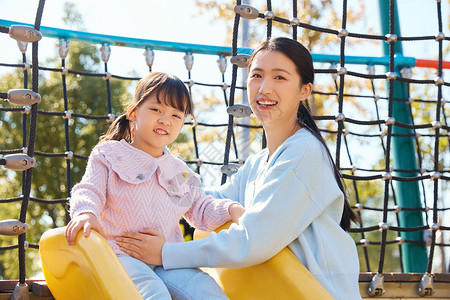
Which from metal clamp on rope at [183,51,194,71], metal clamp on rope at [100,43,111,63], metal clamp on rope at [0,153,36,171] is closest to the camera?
metal clamp on rope at [0,153,36,171]

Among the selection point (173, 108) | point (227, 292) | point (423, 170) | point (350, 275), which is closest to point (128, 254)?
point (227, 292)

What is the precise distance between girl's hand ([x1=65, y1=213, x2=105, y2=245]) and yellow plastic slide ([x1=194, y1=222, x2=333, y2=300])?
1.47ft

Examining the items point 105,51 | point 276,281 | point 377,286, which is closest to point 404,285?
point 377,286

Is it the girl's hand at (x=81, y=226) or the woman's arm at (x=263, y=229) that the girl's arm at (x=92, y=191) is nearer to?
the girl's hand at (x=81, y=226)

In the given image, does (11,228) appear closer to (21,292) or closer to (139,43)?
(21,292)

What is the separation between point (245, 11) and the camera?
7.59ft

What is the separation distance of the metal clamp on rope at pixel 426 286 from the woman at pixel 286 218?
110cm

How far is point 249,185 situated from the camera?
1.76 m

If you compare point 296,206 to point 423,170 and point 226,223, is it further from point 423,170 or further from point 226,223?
point 423,170

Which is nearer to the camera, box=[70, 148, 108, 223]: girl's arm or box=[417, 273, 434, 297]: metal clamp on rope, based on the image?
box=[70, 148, 108, 223]: girl's arm

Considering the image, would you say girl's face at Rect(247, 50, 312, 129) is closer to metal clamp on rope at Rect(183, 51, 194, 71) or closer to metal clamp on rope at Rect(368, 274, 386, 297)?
metal clamp on rope at Rect(368, 274, 386, 297)

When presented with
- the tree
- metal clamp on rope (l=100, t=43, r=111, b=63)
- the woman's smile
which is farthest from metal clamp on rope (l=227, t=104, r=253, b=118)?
the tree

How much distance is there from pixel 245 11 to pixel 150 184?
1040mm

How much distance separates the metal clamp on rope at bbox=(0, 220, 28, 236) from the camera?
1823 millimetres
